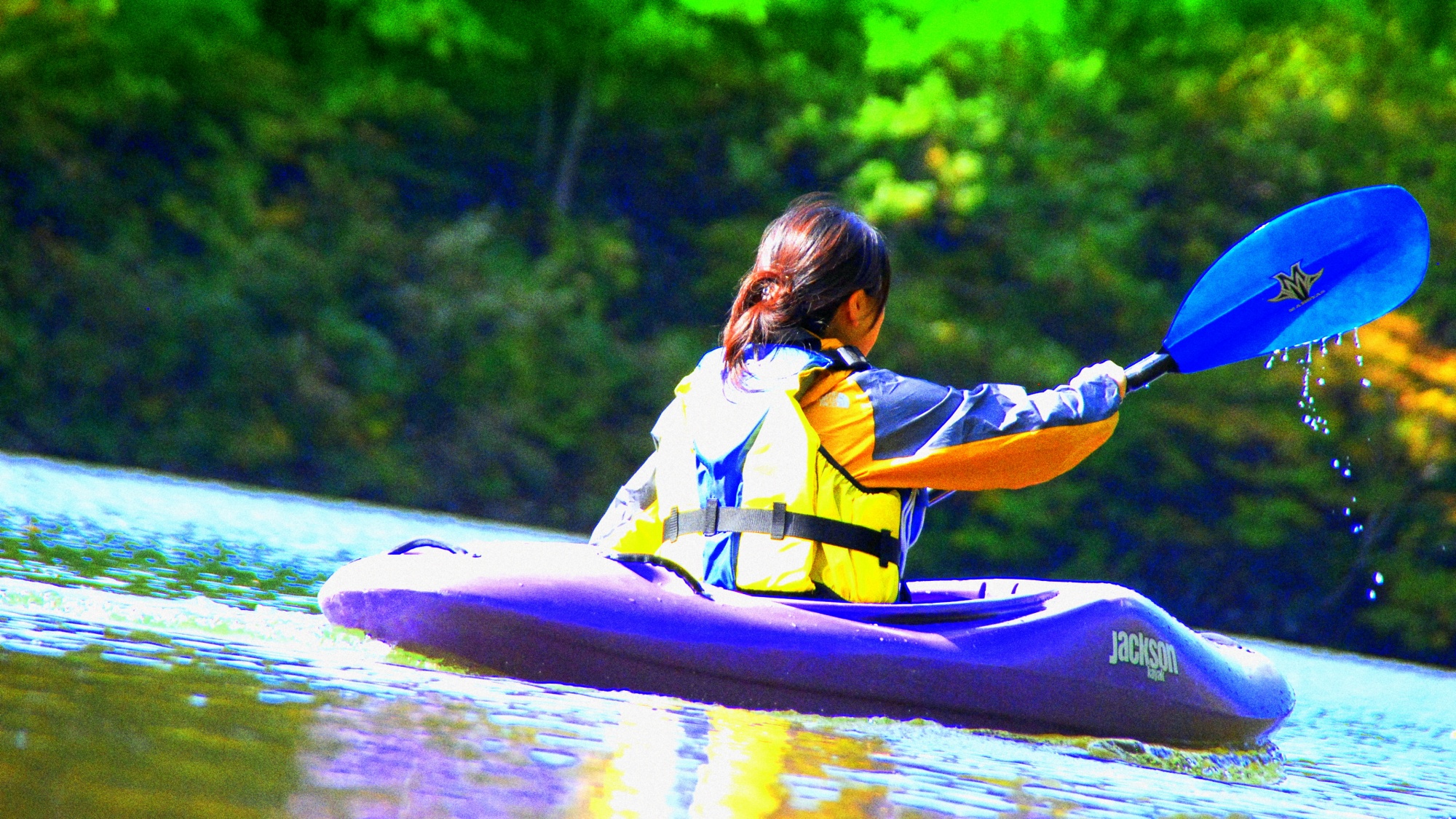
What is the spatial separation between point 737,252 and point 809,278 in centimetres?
977

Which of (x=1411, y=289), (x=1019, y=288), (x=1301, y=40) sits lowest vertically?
(x=1411, y=289)

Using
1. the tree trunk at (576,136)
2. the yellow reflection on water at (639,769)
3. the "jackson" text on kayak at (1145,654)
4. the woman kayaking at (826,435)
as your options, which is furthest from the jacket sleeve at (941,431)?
the tree trunk at (576,136)

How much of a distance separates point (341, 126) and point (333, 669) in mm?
10535

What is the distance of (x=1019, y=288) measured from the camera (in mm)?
12078

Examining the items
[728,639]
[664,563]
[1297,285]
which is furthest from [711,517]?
[1297,285]

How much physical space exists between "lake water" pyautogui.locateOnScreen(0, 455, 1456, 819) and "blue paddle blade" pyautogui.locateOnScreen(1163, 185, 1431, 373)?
0.98m

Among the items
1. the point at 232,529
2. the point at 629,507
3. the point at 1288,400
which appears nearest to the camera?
the point at 629,507

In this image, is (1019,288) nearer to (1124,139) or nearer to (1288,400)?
(1124,139)

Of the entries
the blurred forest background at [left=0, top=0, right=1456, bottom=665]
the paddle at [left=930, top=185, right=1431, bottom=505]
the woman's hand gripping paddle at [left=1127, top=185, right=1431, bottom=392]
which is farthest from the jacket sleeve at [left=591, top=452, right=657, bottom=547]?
the blurred forest background at [left=0, top=0, right=1456, bottom=665]

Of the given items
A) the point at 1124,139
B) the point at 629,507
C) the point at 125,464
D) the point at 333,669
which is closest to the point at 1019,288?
the point at 1124,139

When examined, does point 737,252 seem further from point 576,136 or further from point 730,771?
Answer: point 730,771

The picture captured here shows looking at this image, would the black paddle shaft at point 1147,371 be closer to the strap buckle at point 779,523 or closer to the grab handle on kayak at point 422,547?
the strap buckle at point 779,523

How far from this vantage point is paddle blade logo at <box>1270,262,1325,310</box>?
11.8ft

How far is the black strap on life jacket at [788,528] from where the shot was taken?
269 cm
